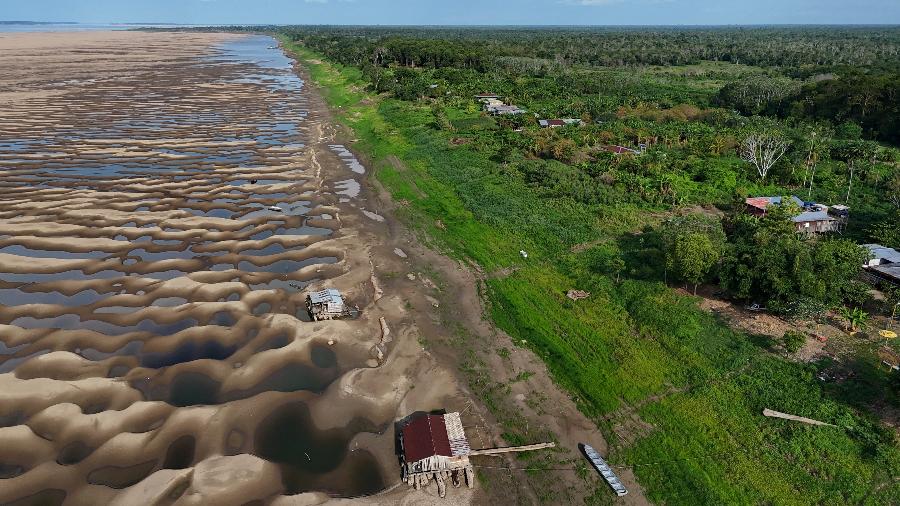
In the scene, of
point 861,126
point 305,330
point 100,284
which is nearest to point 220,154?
point 100,284

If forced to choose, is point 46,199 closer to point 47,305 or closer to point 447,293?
point 47,305

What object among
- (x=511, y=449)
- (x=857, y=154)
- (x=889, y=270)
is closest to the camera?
(x=511, y=449)

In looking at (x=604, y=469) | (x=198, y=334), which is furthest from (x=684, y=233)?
(x=198, y=334)

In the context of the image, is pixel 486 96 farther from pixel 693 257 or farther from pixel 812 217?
pixel 693 257

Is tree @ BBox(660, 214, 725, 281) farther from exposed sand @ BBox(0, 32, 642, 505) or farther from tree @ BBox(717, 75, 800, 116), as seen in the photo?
tree @ BBox(717, 75, 800, 116)

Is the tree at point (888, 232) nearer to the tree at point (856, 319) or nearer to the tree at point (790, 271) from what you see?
the tree at point (790, 271)

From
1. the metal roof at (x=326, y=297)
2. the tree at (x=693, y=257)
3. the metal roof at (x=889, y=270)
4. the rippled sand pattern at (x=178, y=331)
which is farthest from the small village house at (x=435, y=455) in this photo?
the metal roof at (x=889, y=270)
